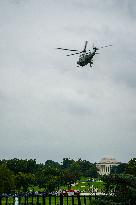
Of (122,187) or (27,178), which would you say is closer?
(122,187)

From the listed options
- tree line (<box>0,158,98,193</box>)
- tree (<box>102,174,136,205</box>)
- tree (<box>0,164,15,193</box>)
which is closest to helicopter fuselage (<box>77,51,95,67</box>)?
tree (<box>102,174,136,205</box>)

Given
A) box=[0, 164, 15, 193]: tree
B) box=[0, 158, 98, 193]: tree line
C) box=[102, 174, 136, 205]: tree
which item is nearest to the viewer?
box=[102, 174, 136, 205]: tree

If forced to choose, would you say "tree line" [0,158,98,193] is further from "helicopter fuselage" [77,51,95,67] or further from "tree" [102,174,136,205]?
"tree" [102,174,136,205]

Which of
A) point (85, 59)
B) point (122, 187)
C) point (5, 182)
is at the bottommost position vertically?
point (122, 187)

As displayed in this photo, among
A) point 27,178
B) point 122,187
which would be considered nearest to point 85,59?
point 122,187

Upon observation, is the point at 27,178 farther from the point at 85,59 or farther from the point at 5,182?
the point at 85,59

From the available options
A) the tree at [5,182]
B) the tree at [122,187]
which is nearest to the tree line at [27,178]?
the tree at [5,182]

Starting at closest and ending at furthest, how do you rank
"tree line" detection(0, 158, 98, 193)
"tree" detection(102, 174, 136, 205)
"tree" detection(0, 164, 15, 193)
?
1. "tree" detection(102, 174, 136, 205)
2. "tree" detection(0, 164, 15, 193)
3. "tree line" detection(0, 158, 98, 193)

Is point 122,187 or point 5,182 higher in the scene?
point 5,182

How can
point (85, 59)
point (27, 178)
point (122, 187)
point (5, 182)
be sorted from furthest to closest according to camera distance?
1. point (27, 178)
2. point (5, 182)
3. point (85, 59)
4. point (122, 187)

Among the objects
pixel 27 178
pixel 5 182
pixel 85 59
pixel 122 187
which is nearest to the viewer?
pixel 122 187

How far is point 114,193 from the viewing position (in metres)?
14.3

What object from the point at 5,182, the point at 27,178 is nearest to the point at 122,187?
the point at 5,182

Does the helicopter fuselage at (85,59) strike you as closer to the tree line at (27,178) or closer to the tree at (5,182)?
the tree line at (27,178)
